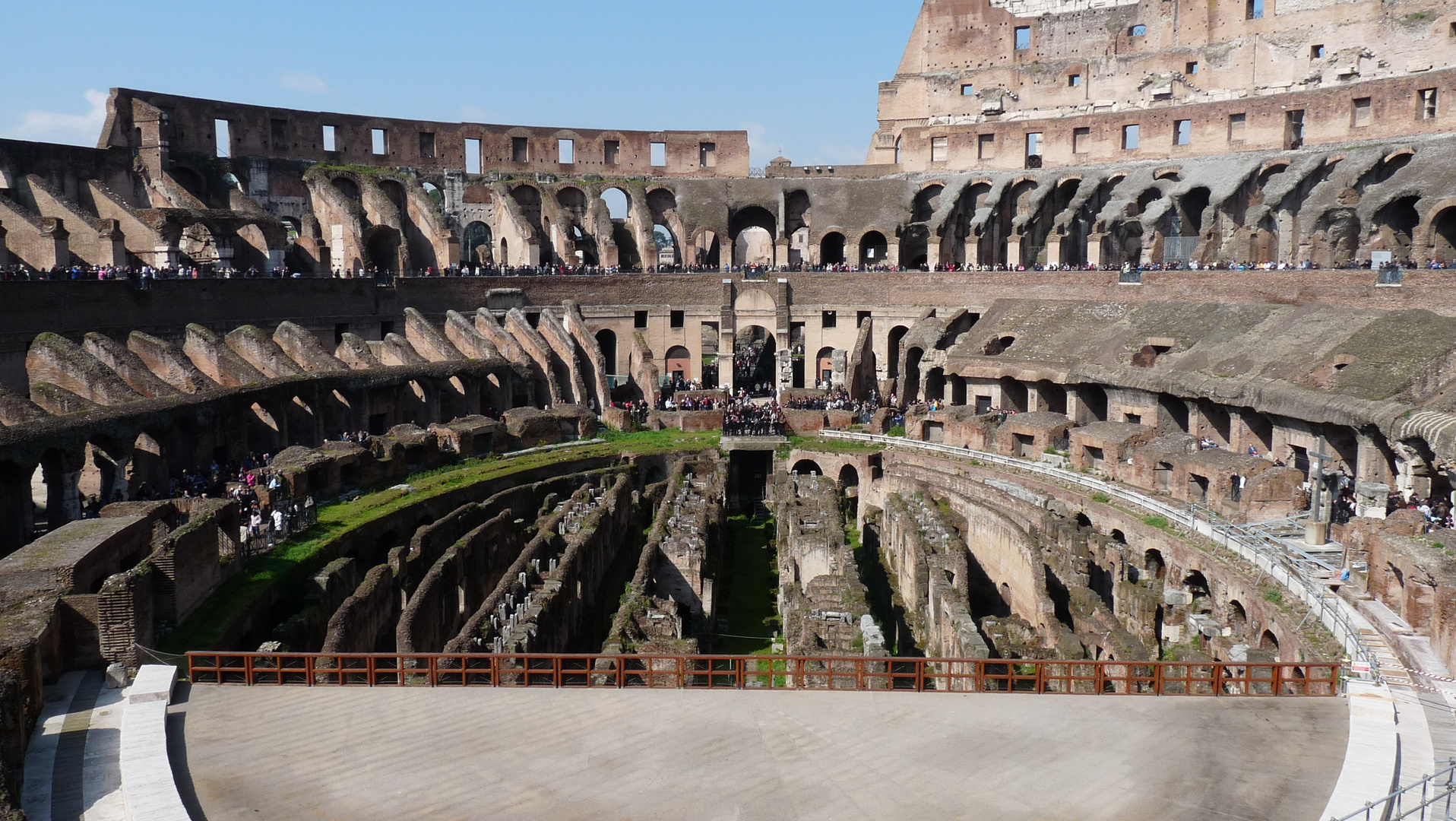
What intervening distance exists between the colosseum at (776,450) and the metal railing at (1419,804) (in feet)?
0.51

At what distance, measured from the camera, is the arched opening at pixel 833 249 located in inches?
1977

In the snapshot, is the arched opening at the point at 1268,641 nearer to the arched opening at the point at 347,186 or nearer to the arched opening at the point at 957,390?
the arched opening at the point at 957,390

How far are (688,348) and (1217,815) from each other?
3520cm

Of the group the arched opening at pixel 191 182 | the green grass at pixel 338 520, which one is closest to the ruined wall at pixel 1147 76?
the green grass at pixel 338 520

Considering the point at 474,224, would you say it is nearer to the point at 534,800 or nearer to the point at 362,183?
the point at 362,183

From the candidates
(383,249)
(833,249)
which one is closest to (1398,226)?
(833,249)

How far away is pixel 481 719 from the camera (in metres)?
12.6

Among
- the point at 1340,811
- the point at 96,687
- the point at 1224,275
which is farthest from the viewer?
the point at 1224,275

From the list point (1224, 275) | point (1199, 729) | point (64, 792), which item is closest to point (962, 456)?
point (1224, 275)

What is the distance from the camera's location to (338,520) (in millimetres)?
24344

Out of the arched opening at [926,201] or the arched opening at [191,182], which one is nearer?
the arched opening at [191,182]

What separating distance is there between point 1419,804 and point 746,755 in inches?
244

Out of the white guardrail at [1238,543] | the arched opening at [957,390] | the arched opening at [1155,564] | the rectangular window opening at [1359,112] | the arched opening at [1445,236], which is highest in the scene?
the rectangular window opening at [1359,112]

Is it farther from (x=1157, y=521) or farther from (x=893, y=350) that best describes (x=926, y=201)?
(x=1157, y=521)
